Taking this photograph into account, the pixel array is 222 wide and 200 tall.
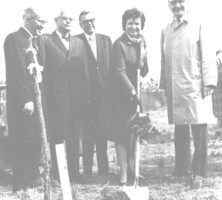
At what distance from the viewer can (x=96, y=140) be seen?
266 inches

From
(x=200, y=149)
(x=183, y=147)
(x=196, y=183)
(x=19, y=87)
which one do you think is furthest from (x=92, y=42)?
(x=196, y=183)

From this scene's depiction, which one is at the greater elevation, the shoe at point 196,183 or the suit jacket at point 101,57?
the suit jacket at point 101,57

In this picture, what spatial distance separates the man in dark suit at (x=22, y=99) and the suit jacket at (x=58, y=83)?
0.27 m

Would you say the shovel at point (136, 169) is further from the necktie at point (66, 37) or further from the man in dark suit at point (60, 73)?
the necktie at point (66, 37)

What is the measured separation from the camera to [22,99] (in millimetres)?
5625

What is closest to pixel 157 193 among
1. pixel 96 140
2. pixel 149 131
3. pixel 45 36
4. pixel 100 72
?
pixel 149 131

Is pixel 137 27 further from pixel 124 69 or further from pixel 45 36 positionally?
pixel 45 36

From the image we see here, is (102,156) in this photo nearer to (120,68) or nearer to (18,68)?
(120,68)

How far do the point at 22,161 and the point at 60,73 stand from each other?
1.18m

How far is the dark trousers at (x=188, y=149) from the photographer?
20.4 feet

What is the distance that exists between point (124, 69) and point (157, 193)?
1.49 metres

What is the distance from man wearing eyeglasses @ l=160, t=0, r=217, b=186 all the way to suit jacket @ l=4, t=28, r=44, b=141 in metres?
1.80

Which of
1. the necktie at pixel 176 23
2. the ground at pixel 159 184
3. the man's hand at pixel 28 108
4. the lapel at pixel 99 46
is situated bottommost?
the ground at pixel 159 184

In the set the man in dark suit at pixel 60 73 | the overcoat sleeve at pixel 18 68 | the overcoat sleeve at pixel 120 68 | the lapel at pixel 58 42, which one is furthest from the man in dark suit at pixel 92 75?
the overcoat sleeve at pixel 18 68
